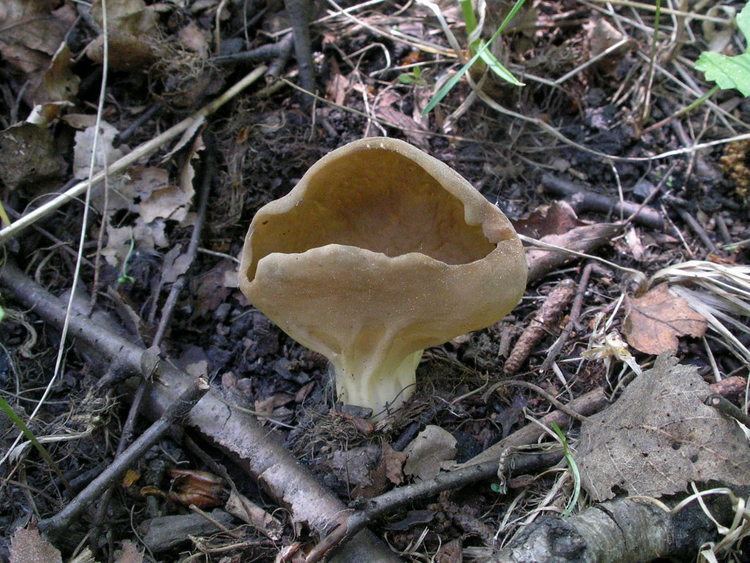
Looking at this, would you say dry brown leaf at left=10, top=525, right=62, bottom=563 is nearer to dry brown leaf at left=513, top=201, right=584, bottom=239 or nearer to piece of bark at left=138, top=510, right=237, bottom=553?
piece of bark at left=138, top=510, right=237, bottom=553

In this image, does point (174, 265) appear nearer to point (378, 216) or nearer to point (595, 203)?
point (378, 216)

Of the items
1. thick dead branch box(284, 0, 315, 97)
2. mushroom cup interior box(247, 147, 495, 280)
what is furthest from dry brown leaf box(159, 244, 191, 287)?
thick dead branch box(284, 0, 315, 97)

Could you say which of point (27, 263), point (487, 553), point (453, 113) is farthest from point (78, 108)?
point (487, 553)

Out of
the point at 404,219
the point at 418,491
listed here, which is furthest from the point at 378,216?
the point at 418,491

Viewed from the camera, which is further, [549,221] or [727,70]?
[549,221]

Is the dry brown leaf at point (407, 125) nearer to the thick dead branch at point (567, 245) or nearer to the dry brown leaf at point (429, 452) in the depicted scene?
the thick dead branch at point (567, 245)

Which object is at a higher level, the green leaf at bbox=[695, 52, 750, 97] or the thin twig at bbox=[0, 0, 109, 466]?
the green leaf at bbox=[695, 52, 750, 97]

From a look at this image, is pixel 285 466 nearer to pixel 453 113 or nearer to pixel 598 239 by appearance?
pixel 598 239
